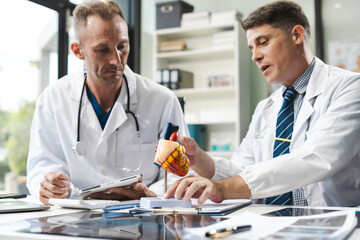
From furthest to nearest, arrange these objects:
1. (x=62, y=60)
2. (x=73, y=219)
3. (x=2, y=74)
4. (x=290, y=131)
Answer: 1. (x=2, y=74)
2. (x=62, y=60)
3. (x=290, y=131)
4. (x=73, y=219)

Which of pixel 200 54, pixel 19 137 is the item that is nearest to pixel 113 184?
pixel 200 54

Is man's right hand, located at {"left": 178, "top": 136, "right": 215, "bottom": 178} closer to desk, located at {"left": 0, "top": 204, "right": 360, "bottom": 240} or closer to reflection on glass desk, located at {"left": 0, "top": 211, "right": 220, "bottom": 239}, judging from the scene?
desk, located at {"left": 0, "top": 204, "right": 360, "bottom": 240}

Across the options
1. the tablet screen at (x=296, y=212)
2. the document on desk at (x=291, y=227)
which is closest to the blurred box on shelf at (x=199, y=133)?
the tablet screen at (x=296, y=212)

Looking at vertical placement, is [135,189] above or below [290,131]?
below

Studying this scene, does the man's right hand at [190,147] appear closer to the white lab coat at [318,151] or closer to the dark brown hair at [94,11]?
the white lab coat at [318,151]

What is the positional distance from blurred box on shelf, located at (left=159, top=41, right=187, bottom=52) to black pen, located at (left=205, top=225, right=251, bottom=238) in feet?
12.1

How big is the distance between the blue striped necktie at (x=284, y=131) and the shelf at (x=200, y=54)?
91.5 inches

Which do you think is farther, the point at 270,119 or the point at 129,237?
the point at 270,119

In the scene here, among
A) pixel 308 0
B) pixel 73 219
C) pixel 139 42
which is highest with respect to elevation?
pixel 308 0

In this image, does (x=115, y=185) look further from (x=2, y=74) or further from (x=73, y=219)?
(x=2, y=74)

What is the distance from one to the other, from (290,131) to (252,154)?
0.83 feet

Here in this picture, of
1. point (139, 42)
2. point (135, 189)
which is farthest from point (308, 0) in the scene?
point (135, 189)

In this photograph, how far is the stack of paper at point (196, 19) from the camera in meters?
4.14

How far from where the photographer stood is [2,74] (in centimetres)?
398
